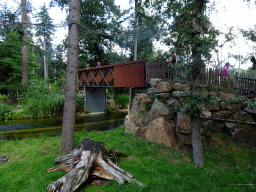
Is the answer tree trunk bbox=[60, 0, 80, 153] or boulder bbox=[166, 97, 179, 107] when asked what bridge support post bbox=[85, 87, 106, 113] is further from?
tree trunk bbox=[60, 0, 80, 153]

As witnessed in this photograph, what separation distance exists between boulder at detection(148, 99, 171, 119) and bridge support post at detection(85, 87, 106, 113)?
13.5m

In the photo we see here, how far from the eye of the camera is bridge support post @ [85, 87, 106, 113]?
20.1 m

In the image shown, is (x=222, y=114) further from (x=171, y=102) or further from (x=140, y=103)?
(x=140, y=103)

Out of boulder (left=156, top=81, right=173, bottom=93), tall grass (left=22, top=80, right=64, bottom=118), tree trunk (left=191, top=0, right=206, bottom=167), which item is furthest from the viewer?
tall grass (left=22, top=80, right=64, bottom=118)

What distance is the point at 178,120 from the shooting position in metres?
6.41

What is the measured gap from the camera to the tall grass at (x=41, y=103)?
15120 millimetres

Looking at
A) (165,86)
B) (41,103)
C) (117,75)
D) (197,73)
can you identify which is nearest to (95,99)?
(41,103)

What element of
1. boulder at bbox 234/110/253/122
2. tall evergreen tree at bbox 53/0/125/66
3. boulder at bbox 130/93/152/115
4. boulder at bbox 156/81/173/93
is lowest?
boulder at bbox 234/110/253/122

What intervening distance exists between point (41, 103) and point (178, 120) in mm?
13307

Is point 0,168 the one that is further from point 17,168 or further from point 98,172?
point 98,172

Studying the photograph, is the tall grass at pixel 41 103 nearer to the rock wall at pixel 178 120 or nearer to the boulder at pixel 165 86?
the rock wall at pixel 178 120

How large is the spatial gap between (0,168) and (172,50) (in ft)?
20.4

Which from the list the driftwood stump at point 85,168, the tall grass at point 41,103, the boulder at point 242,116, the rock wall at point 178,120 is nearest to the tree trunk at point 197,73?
the rock wall at point 178,120

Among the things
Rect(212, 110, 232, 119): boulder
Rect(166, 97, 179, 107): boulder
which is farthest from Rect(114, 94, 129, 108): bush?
Rect(212, 110, 232, 119): boulder
